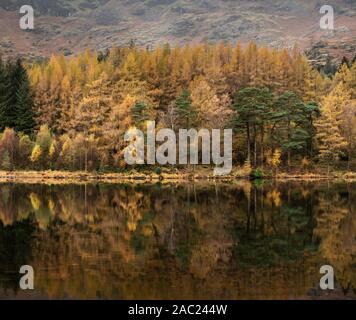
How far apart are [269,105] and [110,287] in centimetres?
5203

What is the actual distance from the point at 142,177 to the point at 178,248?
41.2 m

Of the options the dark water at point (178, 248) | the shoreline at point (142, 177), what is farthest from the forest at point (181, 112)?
the dark water at point (178, 248)

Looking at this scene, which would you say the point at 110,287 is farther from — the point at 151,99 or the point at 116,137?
the point at 151,99

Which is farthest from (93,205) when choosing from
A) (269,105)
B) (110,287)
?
(269,105)

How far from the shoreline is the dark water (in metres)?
24.0

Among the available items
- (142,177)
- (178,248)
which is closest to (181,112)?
(142,177)

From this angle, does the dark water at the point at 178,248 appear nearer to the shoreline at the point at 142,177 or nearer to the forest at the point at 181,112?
the shoreline at the point at 142,177

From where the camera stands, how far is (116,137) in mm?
62750

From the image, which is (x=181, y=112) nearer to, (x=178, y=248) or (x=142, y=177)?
(x=142, y=177)

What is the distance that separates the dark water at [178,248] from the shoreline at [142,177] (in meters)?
24.0

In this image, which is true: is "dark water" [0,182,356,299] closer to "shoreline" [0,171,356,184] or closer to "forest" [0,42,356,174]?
"shoreline" [0,171,356,184]
